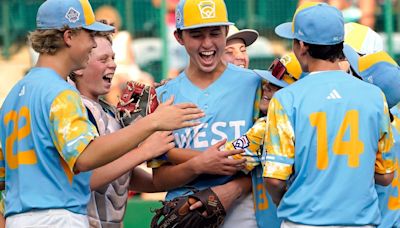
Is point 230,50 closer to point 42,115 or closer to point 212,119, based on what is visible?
point 212,119

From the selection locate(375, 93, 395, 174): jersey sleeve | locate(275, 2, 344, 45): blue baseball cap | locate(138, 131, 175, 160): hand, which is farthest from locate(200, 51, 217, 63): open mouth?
locate(375, 93, 395, 174): jersey sleeve

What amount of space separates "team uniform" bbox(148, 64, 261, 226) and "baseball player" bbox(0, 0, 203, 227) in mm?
573

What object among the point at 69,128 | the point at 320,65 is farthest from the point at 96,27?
the point at 320,65

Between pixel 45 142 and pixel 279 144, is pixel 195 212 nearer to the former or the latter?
pixel 279 144

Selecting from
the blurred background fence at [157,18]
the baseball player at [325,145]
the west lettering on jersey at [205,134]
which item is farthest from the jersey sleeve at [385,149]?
the blurred background fence at [157,18]

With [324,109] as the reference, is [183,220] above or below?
below

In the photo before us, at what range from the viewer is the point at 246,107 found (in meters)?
6.75

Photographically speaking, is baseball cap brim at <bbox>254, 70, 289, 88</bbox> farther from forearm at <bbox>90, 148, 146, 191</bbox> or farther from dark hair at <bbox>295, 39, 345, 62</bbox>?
forearm at <bbox>90, 148, 146, 191</bbox>

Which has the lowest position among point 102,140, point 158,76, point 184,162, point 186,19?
point 158,76

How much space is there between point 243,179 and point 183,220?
1.57 ft

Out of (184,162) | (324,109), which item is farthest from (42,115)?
(324,109)

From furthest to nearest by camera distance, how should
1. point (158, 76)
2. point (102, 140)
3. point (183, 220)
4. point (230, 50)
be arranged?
point (158, 76) → point (230, 50) → point (183, 220) → point (102, 140)

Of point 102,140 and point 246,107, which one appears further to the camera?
point 246,107

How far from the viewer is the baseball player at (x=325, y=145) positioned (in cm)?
580
